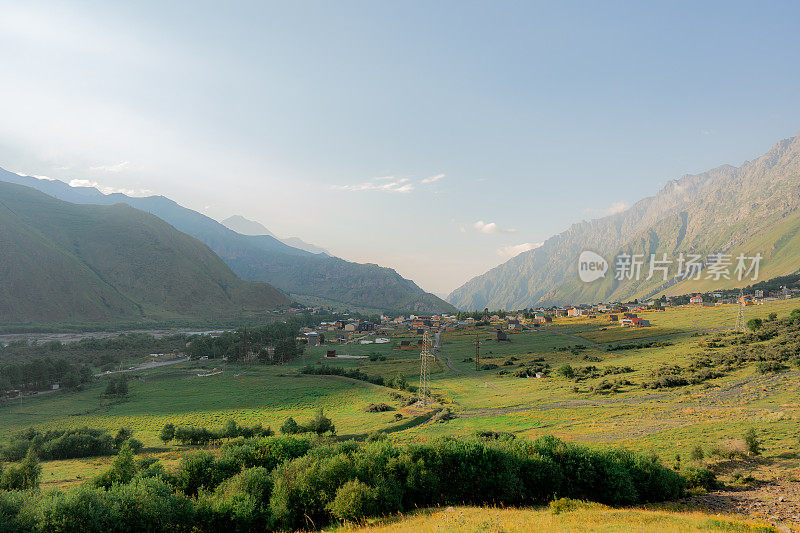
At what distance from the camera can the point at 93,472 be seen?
3888 centimetres

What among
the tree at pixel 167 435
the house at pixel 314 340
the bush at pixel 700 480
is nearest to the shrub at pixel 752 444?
the bush at pixel 700 480

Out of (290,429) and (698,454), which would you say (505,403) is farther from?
(290,429)

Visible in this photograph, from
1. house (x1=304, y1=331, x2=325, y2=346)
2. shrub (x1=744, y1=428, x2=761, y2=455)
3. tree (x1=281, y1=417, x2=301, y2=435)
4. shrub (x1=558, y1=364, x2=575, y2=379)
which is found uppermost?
shrub (x1=744, y1=428, x2=761, y2=455)

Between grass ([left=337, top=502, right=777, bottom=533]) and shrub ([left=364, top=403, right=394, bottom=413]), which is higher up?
grass ([left=337, top=502, right=777, bottom=533])

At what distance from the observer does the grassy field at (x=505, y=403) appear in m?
32.8

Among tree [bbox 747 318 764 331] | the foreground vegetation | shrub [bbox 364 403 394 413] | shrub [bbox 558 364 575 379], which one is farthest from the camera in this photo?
tree [bbox 747 318 764 331]

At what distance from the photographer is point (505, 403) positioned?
186 feet

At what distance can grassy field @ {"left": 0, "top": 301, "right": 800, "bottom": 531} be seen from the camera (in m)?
32.8

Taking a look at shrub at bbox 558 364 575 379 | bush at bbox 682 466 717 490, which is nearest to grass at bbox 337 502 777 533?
bush at bbox 682 466 717 490

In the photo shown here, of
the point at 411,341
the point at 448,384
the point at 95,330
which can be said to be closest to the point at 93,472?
the point at 448,384

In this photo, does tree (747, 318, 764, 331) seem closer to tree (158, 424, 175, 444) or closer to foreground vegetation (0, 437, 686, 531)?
foreground vegetation (0, 437, 686, 531)

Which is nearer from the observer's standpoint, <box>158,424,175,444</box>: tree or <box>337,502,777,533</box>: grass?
<box>337,502,777,533</box>: grass

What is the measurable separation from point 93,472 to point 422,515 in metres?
38.3

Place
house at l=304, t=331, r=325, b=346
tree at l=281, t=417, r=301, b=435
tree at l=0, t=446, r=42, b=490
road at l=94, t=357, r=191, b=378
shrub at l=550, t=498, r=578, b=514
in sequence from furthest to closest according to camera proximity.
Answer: house at l=304, t=331, r=325, b=346 → road at l=94, t=357, r=191, b=378 → tree at l=281, t=417, r=301, b=435 → tree at l=0, t=446, r=42, b=490 → shrub at l=550, t=498, r=578, b=514
